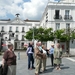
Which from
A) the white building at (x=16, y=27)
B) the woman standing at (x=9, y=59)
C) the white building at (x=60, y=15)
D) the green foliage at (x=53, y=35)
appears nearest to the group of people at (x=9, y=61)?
the woman standing at (x=9, y=59)

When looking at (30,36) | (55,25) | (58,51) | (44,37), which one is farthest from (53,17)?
(58,51)

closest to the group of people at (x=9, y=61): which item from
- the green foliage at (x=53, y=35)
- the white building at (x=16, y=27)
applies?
the green foliage at (x=53, y=35)

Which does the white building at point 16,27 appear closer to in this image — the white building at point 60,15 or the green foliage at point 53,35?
the white building at point 60,15

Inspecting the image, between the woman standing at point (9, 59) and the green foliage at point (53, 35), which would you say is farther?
the green foliage at point (53, 35)

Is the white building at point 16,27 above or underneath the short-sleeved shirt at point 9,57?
above

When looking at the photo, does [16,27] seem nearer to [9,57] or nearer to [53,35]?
[53,35]

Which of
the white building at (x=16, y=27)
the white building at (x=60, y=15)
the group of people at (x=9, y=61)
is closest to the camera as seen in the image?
the group of people at (x=9, y=61)

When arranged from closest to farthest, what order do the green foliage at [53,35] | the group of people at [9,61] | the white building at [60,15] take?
the group of people at [9,61], the green foliage at [53,35], the white building at [60,15]

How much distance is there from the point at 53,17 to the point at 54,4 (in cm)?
272

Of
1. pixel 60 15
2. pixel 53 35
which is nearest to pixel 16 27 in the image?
pixel 60 15

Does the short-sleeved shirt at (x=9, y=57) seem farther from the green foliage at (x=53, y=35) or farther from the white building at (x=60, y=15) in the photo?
the white building at (x=60, y=15)

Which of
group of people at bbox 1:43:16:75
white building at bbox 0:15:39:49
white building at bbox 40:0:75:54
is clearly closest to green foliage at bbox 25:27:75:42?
white building at bbox 40:0:75:54

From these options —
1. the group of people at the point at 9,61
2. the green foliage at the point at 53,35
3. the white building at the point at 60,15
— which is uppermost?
the white building at the point at 60,15

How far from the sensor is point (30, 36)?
113 ft
